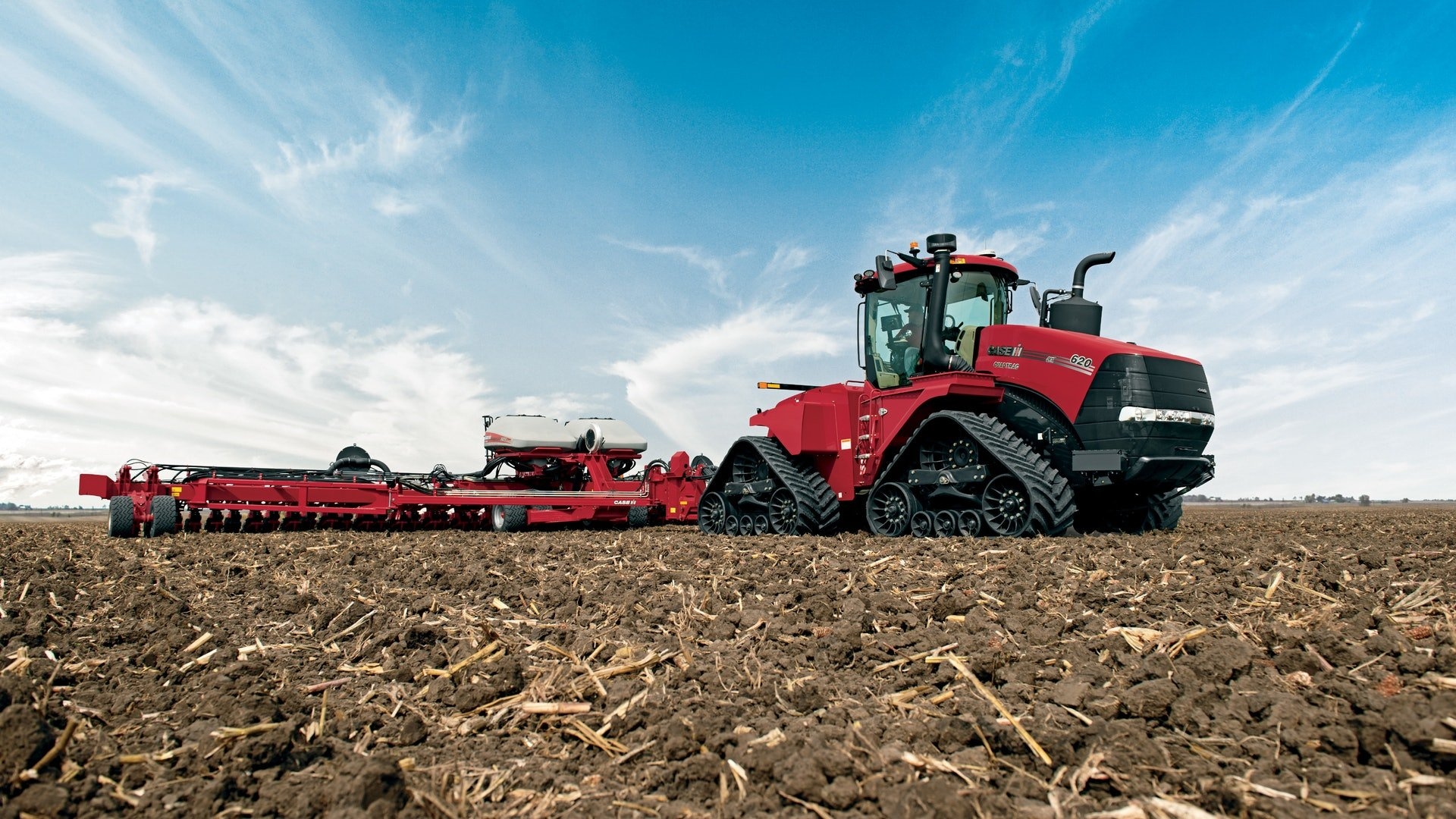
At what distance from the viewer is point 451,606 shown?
5031 millimetres

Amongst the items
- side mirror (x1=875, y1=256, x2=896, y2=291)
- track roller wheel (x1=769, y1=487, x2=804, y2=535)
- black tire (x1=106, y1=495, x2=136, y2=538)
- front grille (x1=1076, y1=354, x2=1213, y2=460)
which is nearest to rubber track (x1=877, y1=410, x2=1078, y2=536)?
front grille (x1=1076, y1=354, x2=1213, y2=460)

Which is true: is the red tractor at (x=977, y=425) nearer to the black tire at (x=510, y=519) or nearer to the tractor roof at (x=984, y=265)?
the tractor roof at (x=984, y=265)

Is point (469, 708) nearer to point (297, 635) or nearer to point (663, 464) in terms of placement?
point (297, 635)

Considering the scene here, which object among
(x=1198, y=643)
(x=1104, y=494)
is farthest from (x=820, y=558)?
(x=1104, y=494)

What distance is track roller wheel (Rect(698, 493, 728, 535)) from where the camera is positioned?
11523 mm

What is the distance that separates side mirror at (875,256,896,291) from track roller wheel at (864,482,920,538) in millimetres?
2030

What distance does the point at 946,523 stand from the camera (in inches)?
333

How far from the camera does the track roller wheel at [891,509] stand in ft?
29.3

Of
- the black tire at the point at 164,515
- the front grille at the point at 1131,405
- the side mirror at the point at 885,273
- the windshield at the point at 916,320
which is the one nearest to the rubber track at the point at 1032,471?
the front grille at the point at 1131,405

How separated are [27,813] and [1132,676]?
11.8 feet

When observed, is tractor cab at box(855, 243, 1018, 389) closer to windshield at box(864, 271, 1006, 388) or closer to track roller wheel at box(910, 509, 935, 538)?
windshield at box(864, 271, 1006, 388)

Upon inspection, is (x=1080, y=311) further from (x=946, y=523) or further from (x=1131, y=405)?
(x=946, y=523)

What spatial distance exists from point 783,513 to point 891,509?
1556mm

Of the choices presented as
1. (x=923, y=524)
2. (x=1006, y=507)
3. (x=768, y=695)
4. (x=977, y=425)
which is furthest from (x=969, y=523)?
(x=768, y=695)
